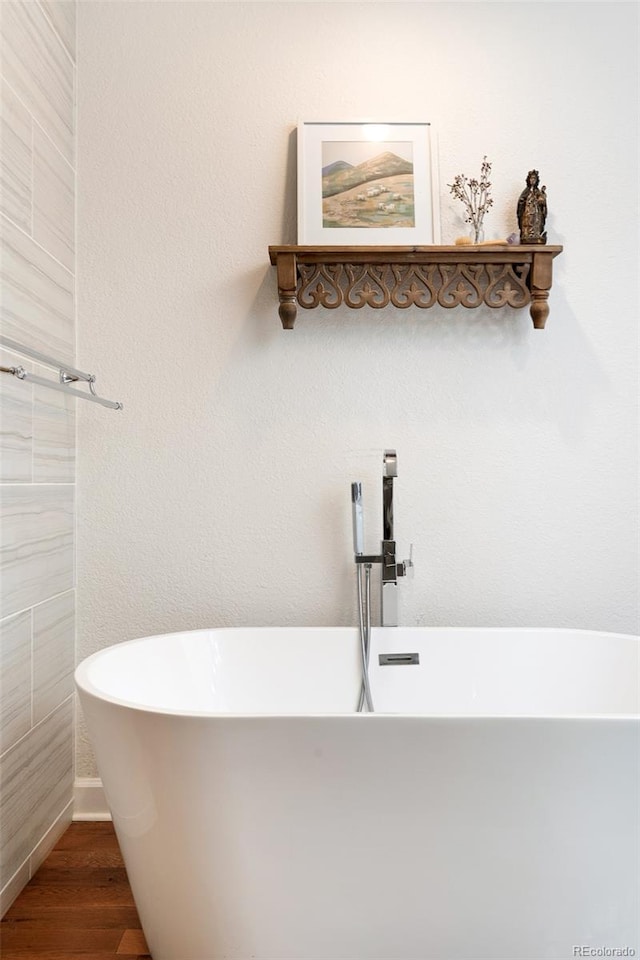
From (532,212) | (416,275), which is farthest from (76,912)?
(532,212)

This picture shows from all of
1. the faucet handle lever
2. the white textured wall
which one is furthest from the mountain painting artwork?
the faucet handle lever

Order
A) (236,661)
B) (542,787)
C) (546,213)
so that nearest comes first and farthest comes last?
(542,787), (236,661), (546,213)

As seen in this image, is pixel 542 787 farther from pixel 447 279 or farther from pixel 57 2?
pixel 57 2

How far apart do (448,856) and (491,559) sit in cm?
108

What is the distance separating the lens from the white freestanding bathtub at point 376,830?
1.35 meters

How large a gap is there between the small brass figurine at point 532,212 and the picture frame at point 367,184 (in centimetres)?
25

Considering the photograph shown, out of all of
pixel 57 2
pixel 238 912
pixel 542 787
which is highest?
pixel 57 2

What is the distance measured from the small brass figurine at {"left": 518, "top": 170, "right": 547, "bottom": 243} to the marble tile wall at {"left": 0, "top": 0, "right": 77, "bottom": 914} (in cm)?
135

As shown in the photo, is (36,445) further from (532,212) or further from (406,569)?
(532,212)

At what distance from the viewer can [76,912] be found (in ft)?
5.74

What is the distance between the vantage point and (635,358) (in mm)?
2352

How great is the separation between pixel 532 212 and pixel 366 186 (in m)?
0.50

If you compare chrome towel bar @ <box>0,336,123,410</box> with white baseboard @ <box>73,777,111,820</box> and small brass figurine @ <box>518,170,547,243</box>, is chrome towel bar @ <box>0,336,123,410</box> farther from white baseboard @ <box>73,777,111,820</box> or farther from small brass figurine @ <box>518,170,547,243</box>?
small brass figurine @ <box>518,170,547,243</box>

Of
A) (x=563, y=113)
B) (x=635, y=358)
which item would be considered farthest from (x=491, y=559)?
(x=563, y=113)
